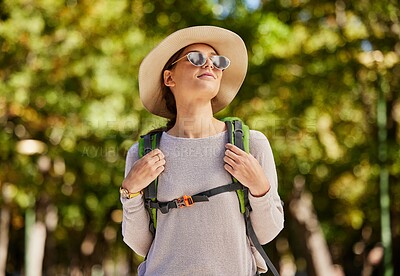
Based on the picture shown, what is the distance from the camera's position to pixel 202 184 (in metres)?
3.17

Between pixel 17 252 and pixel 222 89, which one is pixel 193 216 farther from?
pixel 17 252

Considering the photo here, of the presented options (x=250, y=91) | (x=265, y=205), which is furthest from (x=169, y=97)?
(x=250, y=91)

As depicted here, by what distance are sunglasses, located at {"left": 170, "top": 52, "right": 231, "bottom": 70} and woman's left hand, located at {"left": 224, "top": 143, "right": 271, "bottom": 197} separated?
44 centimetres

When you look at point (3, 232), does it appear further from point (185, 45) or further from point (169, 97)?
point (185, 45)

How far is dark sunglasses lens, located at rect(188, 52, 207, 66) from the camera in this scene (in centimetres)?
336

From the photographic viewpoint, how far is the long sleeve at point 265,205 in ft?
10.3

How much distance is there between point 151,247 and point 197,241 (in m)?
0.25

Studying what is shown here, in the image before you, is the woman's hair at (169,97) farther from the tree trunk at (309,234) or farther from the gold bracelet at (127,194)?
the tree trunk at (309,234)

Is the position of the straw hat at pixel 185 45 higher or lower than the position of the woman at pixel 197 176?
higher

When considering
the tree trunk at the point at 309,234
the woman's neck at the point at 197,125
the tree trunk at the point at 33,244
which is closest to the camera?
the woman's neck at the point at 197,125

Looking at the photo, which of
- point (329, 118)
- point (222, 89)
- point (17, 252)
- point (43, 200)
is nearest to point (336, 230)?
point (329, 118)

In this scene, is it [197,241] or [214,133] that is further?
[214,133]

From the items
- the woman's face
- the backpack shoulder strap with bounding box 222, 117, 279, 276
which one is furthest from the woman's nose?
the backpack shoulder strap with bounding box 222, 117, 279, 276

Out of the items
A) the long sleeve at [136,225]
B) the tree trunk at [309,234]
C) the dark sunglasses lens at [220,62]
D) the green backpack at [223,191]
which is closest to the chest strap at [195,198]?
the green backpack at [223,191]
